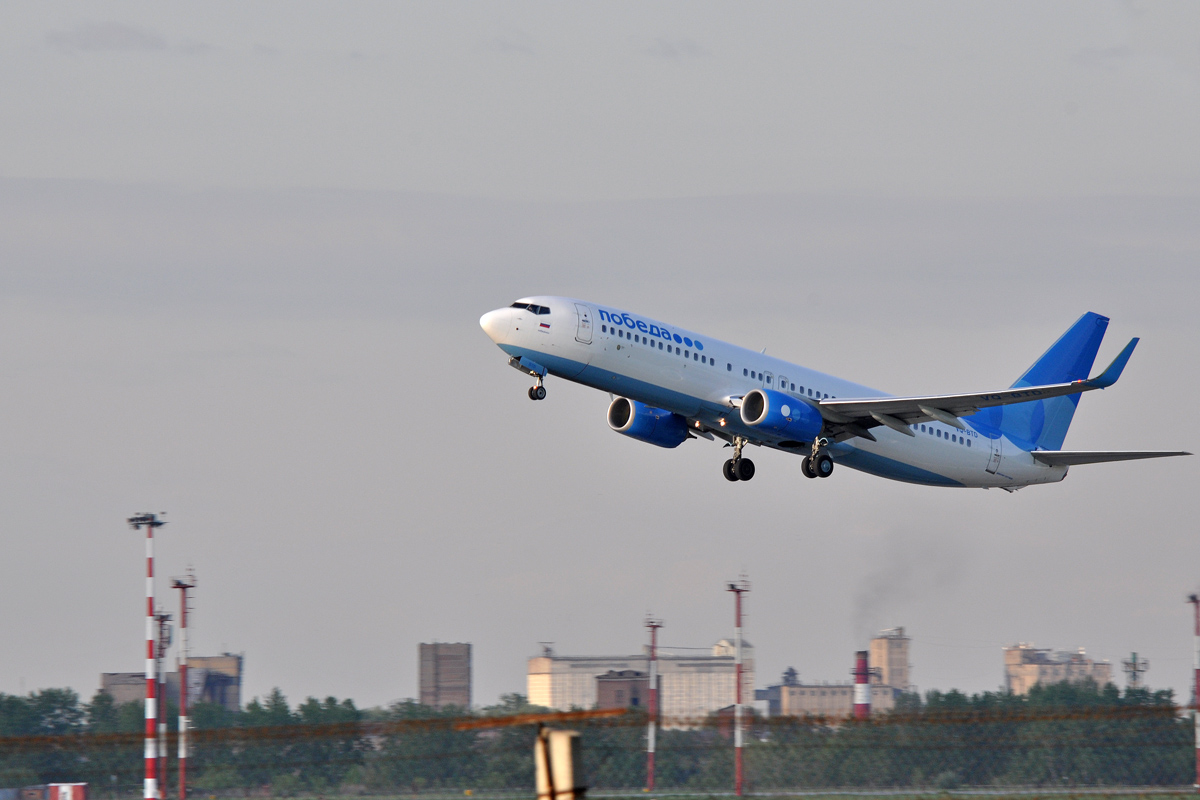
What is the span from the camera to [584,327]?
51719 millimetres

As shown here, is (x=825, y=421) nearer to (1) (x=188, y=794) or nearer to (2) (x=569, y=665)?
(1) (x=188, y=794)

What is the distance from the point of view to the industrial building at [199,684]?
9562cm

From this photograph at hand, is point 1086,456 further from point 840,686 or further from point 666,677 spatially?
point 840,686

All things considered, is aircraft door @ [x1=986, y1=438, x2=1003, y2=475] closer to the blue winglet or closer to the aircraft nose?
the blue winglet

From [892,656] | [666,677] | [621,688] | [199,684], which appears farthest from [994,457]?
[892,656]

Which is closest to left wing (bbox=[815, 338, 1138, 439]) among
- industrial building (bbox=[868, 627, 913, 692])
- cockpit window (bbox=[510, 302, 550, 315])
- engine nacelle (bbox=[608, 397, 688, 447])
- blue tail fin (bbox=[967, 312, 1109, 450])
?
engine nacelle (bbox=[608, 397, 688, 447])

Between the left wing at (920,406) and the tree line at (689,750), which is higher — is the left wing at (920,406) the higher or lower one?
the higher one

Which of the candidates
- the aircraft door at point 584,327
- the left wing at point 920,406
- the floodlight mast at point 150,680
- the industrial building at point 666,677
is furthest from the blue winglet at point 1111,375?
the industrial building at point 666,677

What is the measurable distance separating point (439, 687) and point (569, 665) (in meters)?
17.6

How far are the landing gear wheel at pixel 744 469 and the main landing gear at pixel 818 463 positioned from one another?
2.23 metres

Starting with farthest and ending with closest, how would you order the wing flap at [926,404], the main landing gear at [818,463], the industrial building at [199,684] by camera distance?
the industrial building at [199,684] < the main landing gear at [818,463] < the wing flap at [926,404]

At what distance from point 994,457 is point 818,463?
40.5 ft

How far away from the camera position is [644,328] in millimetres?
53469

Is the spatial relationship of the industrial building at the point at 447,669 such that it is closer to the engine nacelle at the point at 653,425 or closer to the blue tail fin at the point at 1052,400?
the blue tail fin at the point at 1052,400
